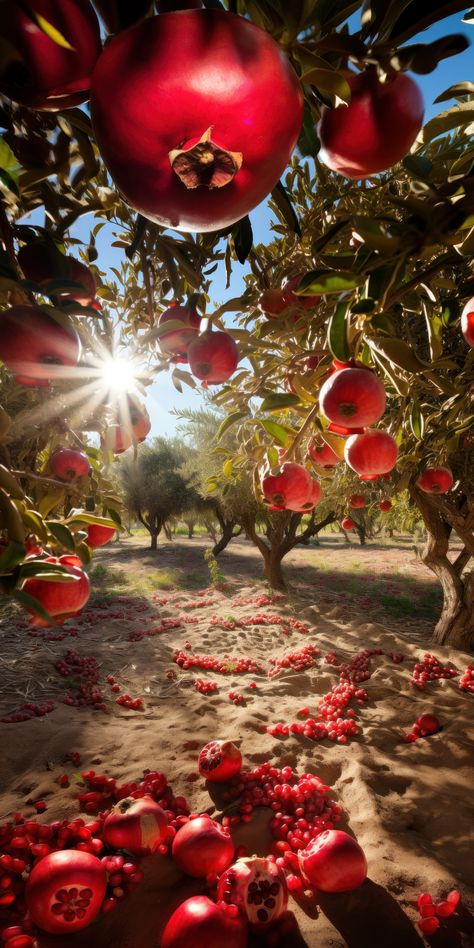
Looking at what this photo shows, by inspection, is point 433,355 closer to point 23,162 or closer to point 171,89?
point 171,89

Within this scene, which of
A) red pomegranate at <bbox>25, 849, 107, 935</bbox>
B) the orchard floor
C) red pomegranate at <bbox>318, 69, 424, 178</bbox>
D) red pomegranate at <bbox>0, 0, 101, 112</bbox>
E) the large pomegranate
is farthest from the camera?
the orchard floor

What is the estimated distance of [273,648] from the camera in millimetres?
7684

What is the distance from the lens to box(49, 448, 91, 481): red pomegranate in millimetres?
1747

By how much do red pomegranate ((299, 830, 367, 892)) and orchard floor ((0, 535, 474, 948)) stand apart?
4.6 inches

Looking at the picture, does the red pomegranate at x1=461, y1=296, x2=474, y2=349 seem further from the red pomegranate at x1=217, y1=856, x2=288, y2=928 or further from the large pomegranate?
the red pomegranate at x1=217, y1=856, x2=288, y2=928

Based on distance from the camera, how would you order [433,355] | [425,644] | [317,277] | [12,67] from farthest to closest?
[425,644], [433,355], [317,277], [12,67]

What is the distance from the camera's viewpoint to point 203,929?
1758mm

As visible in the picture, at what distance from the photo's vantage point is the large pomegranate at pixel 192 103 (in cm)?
50

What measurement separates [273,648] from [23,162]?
26.1 ft

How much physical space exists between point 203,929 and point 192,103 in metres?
2.84

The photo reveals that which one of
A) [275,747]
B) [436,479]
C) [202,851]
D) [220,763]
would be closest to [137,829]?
[202,851]

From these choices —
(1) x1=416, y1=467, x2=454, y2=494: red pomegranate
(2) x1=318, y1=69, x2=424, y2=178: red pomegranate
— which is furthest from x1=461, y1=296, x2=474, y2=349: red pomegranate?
(1) x1=416, y1=467, x2=454, y2=494: red pomegranate

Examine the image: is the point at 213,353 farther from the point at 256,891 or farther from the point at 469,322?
the point at 256,891

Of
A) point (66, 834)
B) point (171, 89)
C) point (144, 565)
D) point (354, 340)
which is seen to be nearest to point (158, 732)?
point (66, 834)
